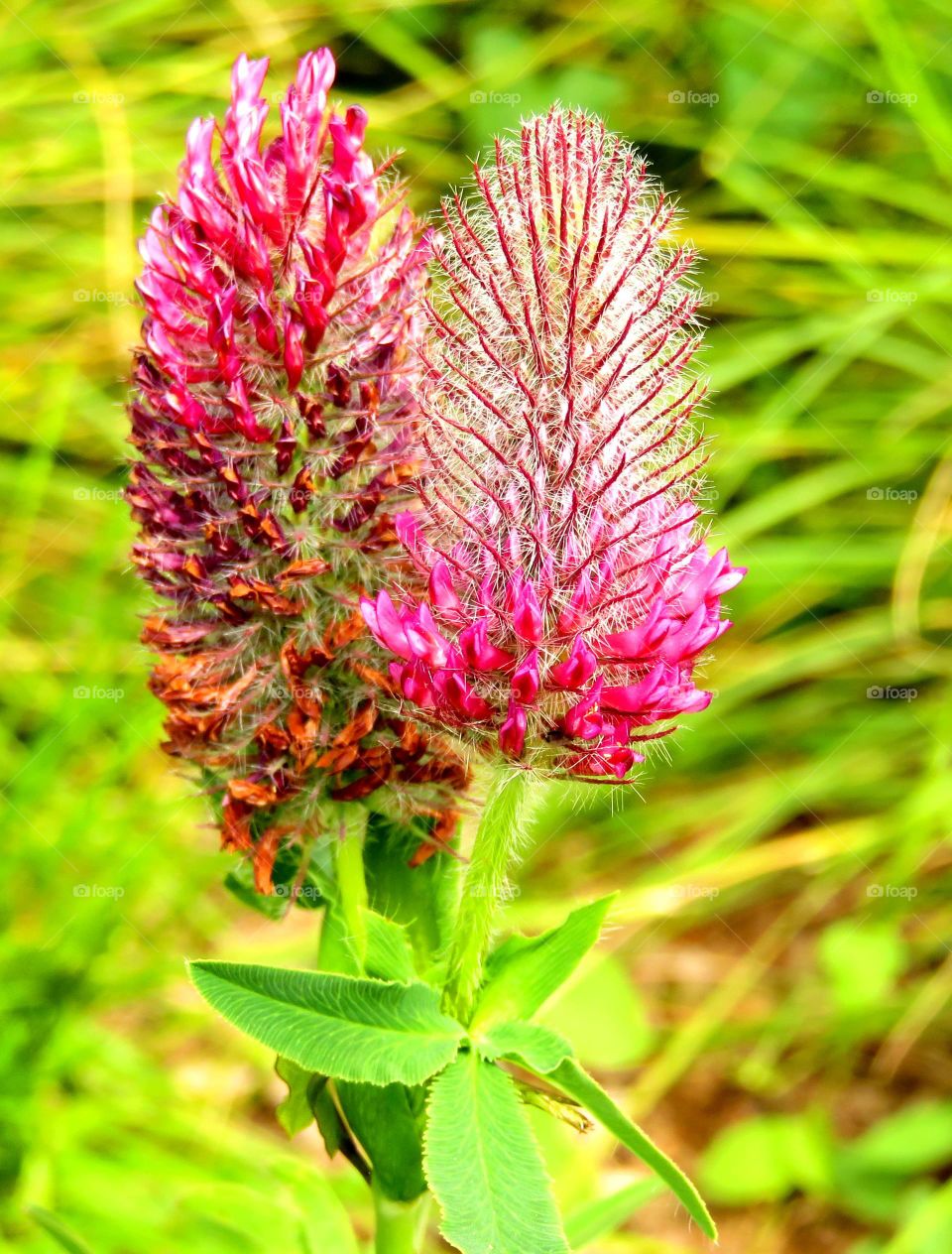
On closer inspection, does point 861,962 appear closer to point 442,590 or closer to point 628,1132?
point 628,1132

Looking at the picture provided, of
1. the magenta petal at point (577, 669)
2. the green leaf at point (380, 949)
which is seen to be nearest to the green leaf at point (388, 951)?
the green leaf at point (380, 949)

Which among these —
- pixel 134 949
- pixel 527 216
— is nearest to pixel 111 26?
pixel 134 949

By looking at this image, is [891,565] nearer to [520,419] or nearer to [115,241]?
[115,241]

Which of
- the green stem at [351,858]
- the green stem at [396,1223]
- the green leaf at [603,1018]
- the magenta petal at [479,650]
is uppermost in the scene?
the magenta petal at [479,650]

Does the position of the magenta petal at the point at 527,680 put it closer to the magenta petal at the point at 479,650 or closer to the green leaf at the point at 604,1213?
the magenta petal at the point at 479,650

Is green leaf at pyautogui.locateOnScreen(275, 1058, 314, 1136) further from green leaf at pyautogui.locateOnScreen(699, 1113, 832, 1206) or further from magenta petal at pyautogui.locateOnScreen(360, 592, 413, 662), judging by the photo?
green leaf at pyautogui.locateOnScreen(699, 1113, 832, 1206)
